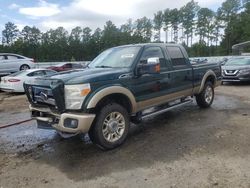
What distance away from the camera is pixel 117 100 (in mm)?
5379

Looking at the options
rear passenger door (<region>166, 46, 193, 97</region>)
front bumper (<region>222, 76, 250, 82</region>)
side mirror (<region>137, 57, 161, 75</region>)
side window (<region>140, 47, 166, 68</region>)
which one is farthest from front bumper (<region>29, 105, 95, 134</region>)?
front bumper (<region>222, 76, 250, 82</region>)

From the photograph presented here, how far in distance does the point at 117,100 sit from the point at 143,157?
4.11 feet

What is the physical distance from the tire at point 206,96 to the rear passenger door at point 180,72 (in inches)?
40.1

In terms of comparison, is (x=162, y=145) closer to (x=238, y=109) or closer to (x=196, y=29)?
(x=238, y=109)

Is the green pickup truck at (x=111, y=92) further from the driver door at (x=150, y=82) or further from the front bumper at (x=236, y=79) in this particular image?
the front bumper at (x=236, y=79)

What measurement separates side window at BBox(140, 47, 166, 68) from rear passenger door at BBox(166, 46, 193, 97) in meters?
0.31

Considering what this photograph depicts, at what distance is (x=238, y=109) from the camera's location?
832 cm

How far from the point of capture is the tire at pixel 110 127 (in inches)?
192

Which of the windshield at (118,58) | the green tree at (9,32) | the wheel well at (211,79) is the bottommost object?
the wheel well at (211,79)

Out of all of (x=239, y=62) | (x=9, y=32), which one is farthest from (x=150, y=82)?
(x=9, y=32)

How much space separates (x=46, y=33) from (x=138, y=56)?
Answer: 6864 centimetres

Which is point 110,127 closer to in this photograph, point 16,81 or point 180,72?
point 180,72

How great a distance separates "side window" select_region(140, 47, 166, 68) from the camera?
233 inches

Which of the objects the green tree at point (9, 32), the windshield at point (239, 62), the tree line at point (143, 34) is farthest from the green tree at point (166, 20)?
the windshield at point (239, 62)
